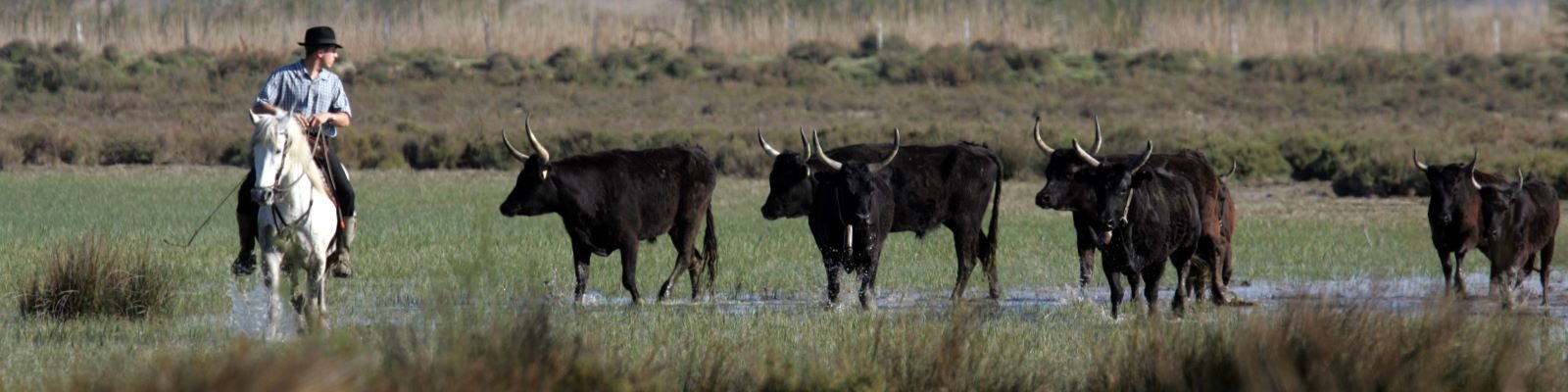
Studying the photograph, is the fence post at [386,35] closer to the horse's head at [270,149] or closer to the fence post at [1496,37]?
the fence post at [1496,37]

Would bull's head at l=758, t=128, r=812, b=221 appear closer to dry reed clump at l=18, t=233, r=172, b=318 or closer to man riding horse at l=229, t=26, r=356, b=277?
man riding horse at l=229, t=26, r=356, b=277

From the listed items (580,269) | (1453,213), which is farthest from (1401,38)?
(580,269)

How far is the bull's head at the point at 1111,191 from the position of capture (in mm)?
13312

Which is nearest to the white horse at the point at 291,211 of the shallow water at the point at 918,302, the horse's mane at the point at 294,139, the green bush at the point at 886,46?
the horse's mane at the point at 294,139

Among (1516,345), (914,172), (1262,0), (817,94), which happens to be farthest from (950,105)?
(1262,0)

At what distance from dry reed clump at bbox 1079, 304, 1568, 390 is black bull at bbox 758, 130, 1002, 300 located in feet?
21.7

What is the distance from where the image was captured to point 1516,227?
50.1ft

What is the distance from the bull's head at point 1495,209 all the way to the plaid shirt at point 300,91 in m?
7.94

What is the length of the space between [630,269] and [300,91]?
3.24 meters

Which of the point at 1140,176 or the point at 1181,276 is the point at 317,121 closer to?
the point at 1140,176

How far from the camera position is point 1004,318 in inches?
529

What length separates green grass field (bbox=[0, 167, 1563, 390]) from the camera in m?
8.12

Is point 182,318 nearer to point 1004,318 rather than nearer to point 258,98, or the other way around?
point 258,98

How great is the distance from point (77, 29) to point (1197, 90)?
1057 inches
